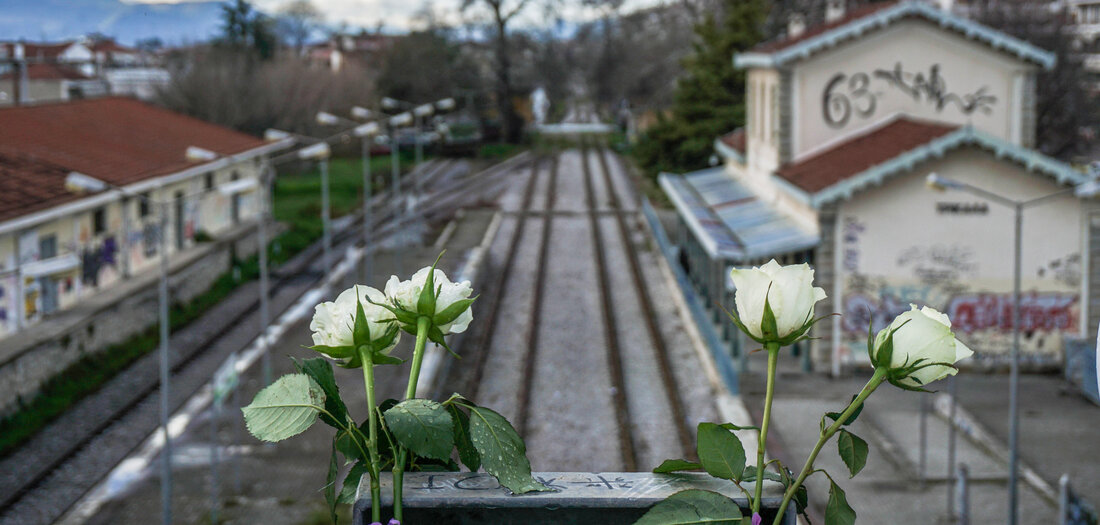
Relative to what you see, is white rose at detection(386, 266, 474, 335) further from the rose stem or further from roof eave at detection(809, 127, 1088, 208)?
roof eave at detection(809, 127, 1088, 208)

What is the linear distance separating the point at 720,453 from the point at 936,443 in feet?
55.4

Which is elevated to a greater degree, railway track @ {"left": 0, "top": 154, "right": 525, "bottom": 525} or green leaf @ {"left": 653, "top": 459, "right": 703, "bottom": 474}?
green leaf @ {"left": 653, "top": 459, "right": 703, "bottom": 474}

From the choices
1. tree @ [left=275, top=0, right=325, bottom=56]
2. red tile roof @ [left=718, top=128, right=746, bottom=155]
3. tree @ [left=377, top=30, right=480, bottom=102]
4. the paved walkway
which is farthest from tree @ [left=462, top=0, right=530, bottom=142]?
the paved walkway

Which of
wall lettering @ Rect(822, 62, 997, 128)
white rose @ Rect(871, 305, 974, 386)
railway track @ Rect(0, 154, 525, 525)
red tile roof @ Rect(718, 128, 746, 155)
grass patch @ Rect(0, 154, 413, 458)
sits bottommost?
railway track @ Rect(0, 154, 525, 525)

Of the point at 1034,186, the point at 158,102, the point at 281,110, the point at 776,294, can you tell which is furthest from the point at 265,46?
the point at 776,294

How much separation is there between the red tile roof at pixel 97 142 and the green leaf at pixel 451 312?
2146cm

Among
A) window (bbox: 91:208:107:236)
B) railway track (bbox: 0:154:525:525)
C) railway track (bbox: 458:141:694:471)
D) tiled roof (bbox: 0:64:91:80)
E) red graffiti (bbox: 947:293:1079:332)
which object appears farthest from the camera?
tiled roof (bbox: 0:64:91:80)

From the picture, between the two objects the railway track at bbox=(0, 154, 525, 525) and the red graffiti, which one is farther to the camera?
the red graffiti

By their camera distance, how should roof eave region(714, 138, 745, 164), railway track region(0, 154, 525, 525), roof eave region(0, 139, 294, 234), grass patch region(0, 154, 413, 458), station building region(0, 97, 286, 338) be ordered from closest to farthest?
railway track region(0, 154, 525, 525) < grass patch region(0, 154, 413, 458) < roof eave region(0, 139, 294, 234) < station building region(0, 97, 286, 338) < roof eave region(714, 138, 745, 164)

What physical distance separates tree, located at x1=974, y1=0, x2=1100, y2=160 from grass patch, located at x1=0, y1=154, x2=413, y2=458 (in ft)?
86.5

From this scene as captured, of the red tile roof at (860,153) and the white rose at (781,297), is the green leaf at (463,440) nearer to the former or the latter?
the white rose at (781,297)

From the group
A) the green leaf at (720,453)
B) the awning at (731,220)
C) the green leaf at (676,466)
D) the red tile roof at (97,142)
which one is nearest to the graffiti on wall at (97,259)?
the red tile roof at (97,142)

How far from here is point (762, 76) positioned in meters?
29.4

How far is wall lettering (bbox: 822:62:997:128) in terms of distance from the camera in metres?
25.3
